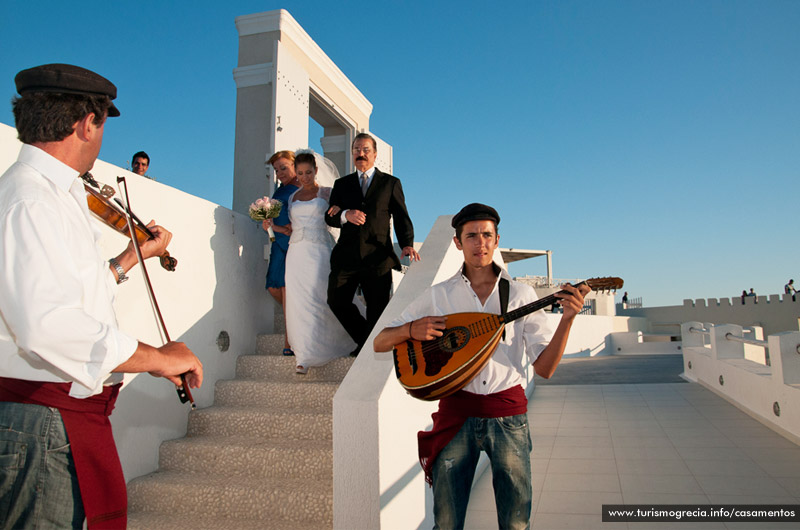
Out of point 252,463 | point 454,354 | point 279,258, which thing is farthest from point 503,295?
point 279,258

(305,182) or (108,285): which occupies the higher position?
(305,182)

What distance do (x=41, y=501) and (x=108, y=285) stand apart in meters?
0.52

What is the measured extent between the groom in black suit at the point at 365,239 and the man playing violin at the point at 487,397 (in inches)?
60.3

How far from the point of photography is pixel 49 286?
3.54ft

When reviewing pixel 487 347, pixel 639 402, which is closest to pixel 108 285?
pixel 487 347

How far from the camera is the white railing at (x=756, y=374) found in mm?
4824

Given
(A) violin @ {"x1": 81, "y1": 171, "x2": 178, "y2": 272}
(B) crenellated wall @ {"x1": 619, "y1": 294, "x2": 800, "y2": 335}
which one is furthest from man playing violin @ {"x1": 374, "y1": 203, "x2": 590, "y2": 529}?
(B) crenellated wall @ {"x1": 619, "y1": 294, "x2": 800, "y2": 335}

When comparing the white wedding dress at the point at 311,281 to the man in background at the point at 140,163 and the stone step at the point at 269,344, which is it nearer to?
the stone step at the point at 269,344

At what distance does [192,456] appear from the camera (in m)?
3.16

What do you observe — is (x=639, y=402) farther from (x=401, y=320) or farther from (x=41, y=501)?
(x=41, y=501)

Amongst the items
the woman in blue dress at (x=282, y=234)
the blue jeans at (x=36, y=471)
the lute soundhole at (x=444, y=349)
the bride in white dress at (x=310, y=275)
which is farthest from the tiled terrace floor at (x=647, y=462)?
the blue jeans at (x=36, y=471)

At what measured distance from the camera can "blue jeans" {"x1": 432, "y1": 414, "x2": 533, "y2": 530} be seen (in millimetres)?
1803

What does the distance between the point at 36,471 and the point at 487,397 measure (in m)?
1.38

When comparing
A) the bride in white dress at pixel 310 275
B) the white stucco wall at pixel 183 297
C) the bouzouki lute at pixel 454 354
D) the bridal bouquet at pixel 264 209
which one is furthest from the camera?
the bridal bouquet at pixel 264 209
